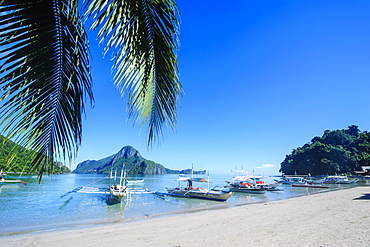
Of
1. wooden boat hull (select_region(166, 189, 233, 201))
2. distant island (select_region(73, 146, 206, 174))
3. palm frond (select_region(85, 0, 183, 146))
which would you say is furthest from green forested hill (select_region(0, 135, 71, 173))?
distant island (select_region(73, 146, 206, 174))

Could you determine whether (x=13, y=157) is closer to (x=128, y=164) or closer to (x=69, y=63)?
(x=69, y=63)

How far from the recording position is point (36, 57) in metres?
1.17

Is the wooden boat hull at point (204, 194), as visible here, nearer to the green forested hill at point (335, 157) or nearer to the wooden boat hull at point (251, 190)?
the wooden boat hull at point (251, 190)

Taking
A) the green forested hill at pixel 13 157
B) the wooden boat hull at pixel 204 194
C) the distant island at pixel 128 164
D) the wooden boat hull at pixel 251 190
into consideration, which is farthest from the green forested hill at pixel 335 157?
the distant island at pixel 128 164

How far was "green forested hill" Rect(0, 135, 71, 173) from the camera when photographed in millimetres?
1361

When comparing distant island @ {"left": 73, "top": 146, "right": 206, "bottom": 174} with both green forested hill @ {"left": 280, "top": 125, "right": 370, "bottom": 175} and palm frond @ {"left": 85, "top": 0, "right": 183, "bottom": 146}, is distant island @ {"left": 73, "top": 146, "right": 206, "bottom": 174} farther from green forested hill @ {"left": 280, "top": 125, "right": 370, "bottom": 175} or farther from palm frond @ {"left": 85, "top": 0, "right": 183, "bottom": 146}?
palm frond @ {"left": 85, "top": 0, "right": 183, "bottom": 146}

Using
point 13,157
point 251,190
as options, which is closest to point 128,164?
point 251,190

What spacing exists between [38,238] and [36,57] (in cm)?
1127

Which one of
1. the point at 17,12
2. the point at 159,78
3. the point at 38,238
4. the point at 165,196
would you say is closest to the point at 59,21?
the point at 17,12

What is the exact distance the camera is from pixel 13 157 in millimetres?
1368

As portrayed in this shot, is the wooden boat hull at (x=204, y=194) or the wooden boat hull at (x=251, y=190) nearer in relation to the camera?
the wooden boat hull at (x=204, y=194)

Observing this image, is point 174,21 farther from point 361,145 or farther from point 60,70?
point 361,145

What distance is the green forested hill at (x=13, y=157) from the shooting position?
136 cm

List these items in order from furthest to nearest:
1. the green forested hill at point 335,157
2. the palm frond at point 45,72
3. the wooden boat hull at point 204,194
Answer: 1. the green forested hill at point 335,157
2. the wooden boat hull at point 204,194
3. the palm frond at point 45,72
